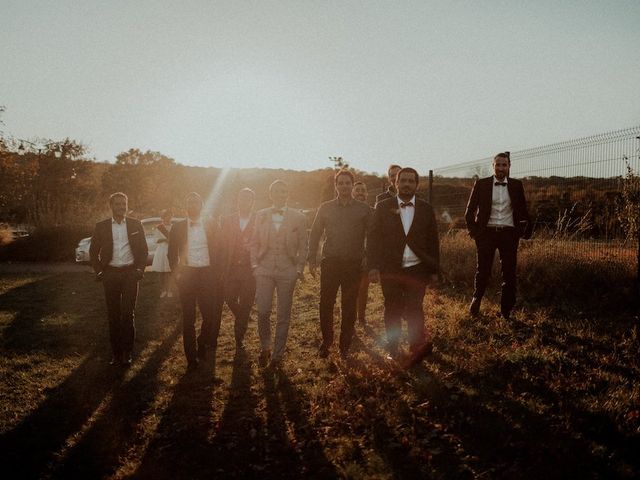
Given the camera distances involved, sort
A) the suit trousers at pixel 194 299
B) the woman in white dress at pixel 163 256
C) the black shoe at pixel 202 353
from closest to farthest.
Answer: the suit trousers at pixel 194 299 → the black shoe at pixel 202 353 → the woman in white dress at pixel 163 256

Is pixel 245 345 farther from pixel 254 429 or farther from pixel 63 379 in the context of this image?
pixel 254 429

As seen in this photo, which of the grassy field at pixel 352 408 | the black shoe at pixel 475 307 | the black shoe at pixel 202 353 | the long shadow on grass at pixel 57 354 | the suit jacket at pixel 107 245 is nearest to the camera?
the grassy field at pixel 352 408

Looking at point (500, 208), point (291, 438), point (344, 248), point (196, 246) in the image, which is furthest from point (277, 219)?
point (500, 208)

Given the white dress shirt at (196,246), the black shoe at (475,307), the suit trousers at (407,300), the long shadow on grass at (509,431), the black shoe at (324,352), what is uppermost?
the white dress shirt at (196,246)

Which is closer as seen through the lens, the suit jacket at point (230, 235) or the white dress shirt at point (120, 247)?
the white dress shirt at point (120, 247)

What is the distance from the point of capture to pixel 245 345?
719 centimetres

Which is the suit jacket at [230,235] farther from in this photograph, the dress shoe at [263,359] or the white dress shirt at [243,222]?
the dress shoe at [263,359]

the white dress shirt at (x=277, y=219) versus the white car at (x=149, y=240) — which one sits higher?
the white dress shirt at (x=277, y=219)

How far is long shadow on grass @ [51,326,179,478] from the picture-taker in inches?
148

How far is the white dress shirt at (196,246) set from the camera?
610 centimetres

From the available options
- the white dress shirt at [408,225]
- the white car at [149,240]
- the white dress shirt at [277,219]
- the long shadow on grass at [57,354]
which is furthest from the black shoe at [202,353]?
the white car at [149,240]

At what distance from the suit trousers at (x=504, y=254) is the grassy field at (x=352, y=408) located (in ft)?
1.51

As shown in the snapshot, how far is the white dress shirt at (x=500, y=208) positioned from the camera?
21.2 ft

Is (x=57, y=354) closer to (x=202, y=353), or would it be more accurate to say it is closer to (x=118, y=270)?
(x=118, y=270)
